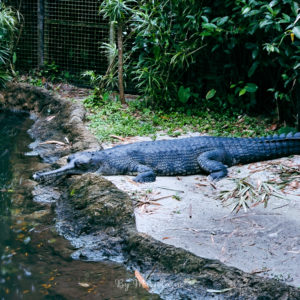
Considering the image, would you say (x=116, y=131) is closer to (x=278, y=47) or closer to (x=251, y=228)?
(x=278, y=47)

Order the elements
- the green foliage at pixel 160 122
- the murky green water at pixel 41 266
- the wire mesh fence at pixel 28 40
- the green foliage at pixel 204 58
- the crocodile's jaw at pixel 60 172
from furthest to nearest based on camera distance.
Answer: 1. the wire mesh fence at pixel 28 40
2. the green foliage at pixel 204 58
3. the green foliage at pixel 160 122
4. the crocodile's jaw at pixel 60 172
5. the murky green water at pixel 41 266

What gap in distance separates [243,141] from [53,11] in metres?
6.14

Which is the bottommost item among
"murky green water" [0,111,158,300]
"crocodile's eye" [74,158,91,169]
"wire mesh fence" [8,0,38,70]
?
"murky green water" [0,111,158,300]

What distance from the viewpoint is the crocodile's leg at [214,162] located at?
15.0ft

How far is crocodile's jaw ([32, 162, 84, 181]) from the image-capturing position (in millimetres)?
4391

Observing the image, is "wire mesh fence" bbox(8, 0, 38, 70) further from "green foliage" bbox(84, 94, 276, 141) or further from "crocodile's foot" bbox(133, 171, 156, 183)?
"crocodile's foot" bbox(133, 171, 156, 183)

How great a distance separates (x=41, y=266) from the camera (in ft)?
10.1

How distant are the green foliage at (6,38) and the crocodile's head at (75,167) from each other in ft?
15.1

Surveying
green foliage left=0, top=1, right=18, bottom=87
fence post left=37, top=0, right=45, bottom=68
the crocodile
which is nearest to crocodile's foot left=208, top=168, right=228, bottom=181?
the crocodile

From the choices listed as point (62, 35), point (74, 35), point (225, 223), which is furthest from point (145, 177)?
point (62, 35)

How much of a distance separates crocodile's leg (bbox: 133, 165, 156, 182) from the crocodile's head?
48 cm

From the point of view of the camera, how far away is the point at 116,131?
6.08 m

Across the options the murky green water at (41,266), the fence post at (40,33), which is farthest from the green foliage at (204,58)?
the murky green water at (41,266)

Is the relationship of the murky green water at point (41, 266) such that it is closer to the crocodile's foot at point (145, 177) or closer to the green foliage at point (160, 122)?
the crocodile's foot at point (145, 177)
